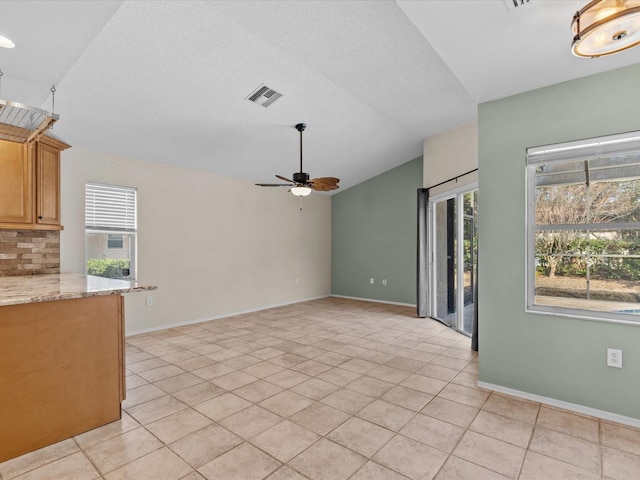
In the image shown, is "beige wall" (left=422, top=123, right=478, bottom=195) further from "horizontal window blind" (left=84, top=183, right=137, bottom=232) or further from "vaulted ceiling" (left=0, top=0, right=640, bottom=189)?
"horizontal window blind" (left=84, top=183, right=137, bottom=232)

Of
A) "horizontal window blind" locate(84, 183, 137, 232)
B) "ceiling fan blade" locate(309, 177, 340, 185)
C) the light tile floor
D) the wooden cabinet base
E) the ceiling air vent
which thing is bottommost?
the light tile floor

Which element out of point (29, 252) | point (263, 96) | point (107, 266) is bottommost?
point (107, 266)

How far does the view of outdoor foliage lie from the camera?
2488 mm

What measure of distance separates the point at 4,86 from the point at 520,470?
4838 mm

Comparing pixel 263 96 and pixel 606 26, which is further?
pixel 263 96

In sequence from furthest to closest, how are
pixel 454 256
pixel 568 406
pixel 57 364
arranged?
pixel 454 256
pixel 568 406
pixel 57 364

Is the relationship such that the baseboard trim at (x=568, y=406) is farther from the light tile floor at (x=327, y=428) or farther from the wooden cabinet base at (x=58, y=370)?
the wooden cabinet base at (x=58, y=370)

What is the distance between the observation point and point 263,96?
3.77m

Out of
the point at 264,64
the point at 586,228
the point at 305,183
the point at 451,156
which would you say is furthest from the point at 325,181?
the point at 586,228

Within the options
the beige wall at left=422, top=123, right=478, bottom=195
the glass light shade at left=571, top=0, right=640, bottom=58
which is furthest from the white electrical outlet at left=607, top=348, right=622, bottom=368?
the beige wall at left=422, top=123, right=478, bottom=195

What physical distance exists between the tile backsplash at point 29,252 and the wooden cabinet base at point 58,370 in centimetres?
199

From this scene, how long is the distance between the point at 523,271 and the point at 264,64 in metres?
3.08

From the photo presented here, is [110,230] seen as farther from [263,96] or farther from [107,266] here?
[263,96]

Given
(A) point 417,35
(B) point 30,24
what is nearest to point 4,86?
(B) point 30,24
